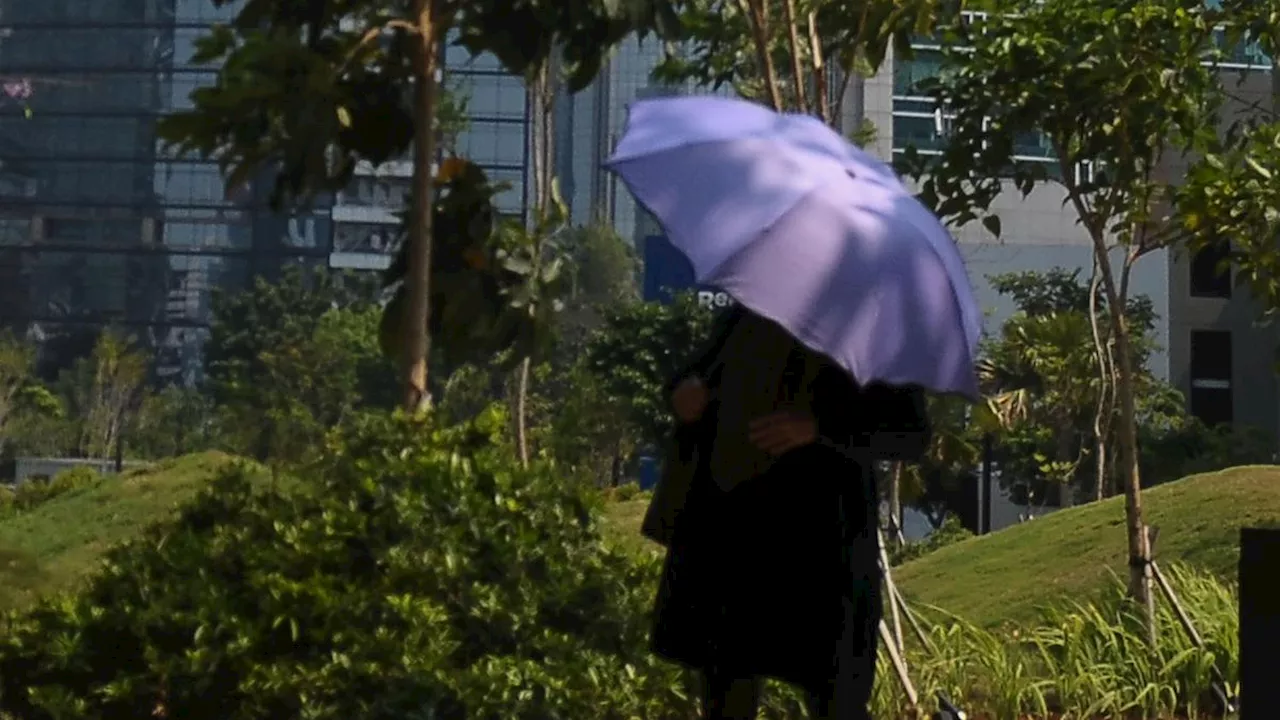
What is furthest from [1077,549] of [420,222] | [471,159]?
[420,222]

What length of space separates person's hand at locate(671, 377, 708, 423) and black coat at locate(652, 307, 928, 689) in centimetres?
4

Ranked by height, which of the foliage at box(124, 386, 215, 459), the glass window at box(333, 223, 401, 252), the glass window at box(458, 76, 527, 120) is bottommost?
the foliage at box(124, 386, 215, 459)

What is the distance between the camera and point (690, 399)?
3.46m

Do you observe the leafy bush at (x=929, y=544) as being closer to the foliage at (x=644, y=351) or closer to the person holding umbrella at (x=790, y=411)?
the foliage at (x=644, y=351)

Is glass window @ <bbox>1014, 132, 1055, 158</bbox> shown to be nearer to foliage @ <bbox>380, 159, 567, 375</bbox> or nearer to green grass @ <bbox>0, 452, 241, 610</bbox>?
foliage @ <bbox>380, 159, 567, 375</bbox>

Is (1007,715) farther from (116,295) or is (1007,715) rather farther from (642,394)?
(116,295)

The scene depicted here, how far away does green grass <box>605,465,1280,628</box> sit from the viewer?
1071cm

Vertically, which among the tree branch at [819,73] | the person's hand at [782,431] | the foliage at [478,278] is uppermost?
the tree branch at [819,73]

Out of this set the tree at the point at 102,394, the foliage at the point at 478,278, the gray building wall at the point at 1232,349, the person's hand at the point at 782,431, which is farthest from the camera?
the gray building wall at the point at 1232,349

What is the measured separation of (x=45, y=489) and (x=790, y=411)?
12.2m

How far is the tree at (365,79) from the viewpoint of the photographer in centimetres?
594

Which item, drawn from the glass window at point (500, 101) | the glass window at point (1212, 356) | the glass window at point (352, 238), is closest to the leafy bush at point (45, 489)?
the glass window at point (500, 101)

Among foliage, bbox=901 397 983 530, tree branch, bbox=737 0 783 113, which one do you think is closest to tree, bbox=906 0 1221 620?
foliage, bbox=901 397 983 530

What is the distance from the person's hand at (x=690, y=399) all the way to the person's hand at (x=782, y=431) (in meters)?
0.16
